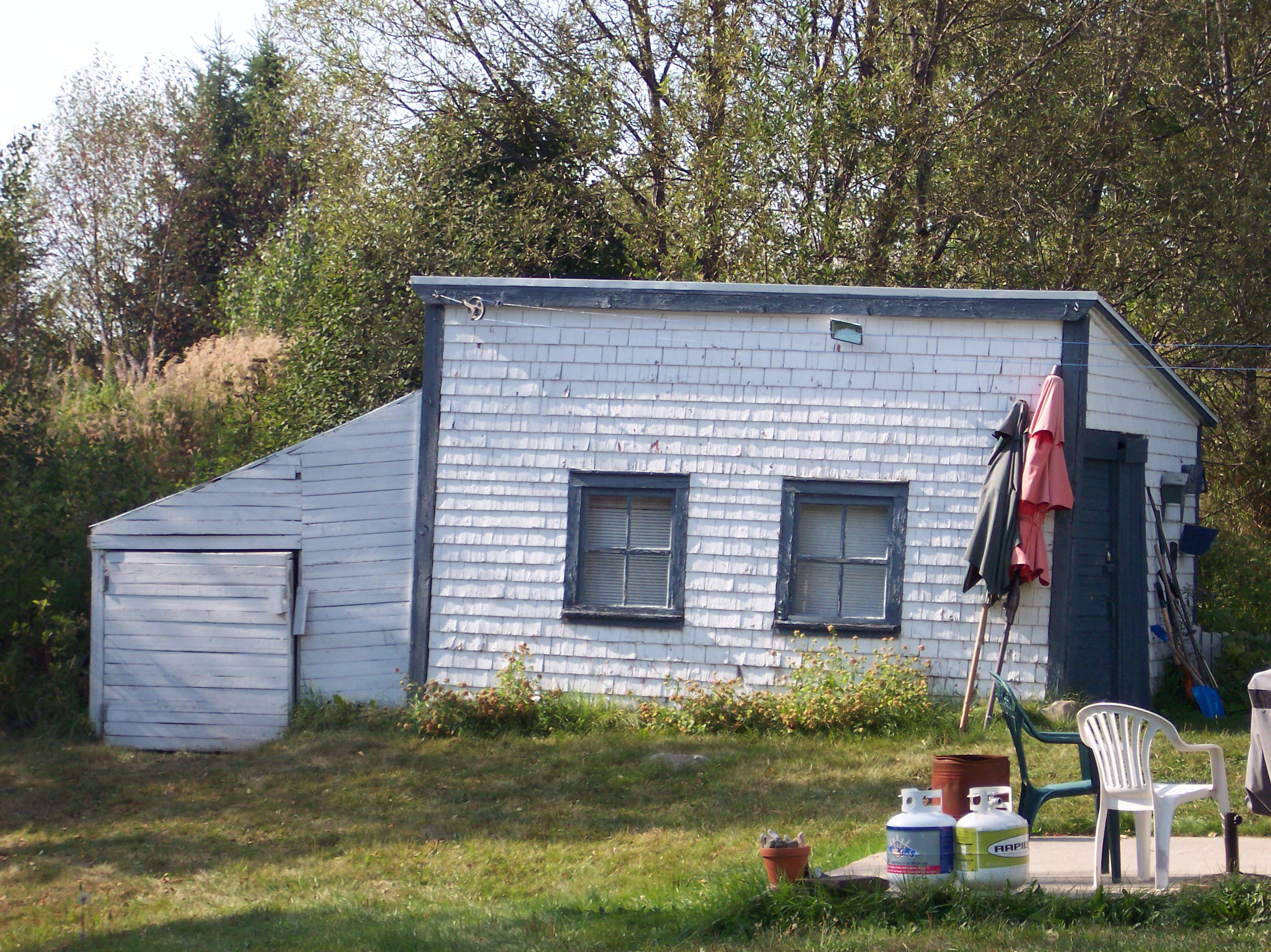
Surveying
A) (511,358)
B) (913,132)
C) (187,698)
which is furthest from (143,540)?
(913,132)

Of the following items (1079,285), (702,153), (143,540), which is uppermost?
(702,153)

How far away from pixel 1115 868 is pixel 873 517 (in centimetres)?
505

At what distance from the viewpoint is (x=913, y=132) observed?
52.6ft

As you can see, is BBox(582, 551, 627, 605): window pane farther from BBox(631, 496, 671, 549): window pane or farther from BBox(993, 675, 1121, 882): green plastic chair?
BBox(993, 675, 1121, 882): green plastic chair

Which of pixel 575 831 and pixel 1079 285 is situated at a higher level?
pixel 1079 285

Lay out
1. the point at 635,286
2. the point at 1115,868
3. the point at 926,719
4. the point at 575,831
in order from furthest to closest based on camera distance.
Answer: the point at 635,286 < the point at 926,719 < the point at 575,831 < the point at 1115,868

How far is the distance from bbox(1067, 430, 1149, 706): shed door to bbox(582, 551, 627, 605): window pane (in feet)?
13.1

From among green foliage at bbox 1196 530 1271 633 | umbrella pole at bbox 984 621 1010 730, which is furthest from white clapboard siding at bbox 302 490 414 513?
green foliage at bbox 1196 530 1271 633

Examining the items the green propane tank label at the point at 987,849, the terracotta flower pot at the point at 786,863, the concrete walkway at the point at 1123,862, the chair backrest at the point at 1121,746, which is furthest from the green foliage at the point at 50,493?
the chair backrest at the point at 1121,746

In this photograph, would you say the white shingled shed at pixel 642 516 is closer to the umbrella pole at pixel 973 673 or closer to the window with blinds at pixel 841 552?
the window with blinds at pixel 841 552

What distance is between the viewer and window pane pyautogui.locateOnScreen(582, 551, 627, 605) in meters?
11.0

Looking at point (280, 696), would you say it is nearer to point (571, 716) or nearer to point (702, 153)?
point (571, 716)

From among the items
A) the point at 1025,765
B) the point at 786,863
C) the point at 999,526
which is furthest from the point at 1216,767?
the point at 999,526

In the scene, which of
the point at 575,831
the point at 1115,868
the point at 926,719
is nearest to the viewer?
the point at 1115,868
